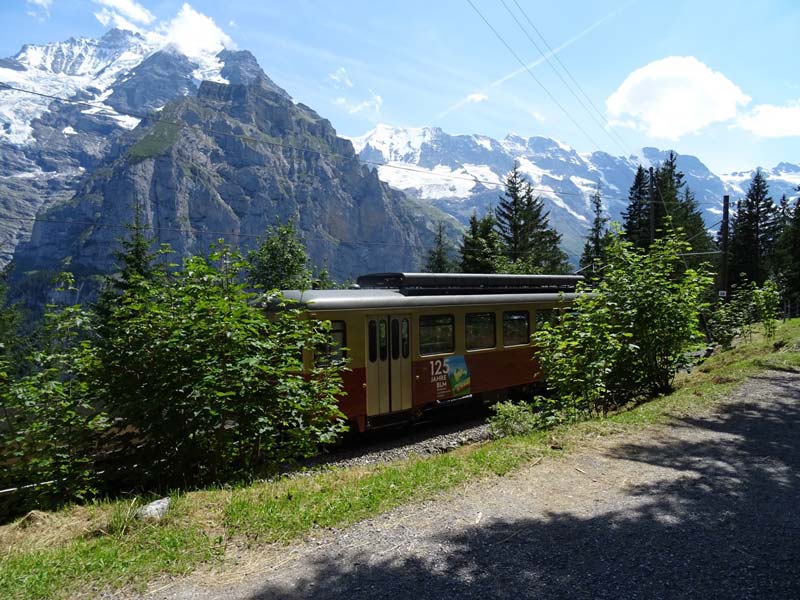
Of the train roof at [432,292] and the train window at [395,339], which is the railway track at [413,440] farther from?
the train roof at [432,292]

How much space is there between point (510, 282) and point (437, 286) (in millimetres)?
2723

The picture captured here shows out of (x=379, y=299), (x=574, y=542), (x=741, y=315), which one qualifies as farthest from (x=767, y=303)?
(x=574, y=542)

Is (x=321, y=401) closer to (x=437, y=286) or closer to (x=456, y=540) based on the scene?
(x=456, y=540)

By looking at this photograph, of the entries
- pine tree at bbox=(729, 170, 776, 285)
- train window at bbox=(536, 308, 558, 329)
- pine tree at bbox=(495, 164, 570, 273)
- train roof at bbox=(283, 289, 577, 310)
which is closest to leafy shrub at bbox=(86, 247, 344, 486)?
train roof at bbox=(283, 289, 577, 310)

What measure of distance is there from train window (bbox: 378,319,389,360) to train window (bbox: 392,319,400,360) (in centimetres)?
16

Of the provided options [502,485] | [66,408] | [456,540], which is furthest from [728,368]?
[66,408]

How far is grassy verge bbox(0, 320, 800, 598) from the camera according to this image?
3.81 metres

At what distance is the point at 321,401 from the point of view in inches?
262

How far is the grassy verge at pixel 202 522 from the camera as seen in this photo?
3.81m

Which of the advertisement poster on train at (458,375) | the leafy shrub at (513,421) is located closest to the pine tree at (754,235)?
the advertisement poster on train at (458,375)

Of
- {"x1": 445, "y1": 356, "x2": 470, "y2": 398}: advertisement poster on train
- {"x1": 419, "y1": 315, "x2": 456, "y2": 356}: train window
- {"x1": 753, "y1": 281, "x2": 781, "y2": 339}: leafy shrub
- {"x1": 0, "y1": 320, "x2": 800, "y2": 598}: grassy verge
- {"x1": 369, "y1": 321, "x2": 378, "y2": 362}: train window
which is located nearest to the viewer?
{"x1": 0, "y1": 320, "x2": 800, "y2": 598}: grassy verge

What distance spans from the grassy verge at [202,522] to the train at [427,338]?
3378mm

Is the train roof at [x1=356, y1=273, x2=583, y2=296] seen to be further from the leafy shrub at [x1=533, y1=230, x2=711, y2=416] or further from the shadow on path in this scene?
the shadow on path

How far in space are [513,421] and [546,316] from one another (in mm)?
6222
